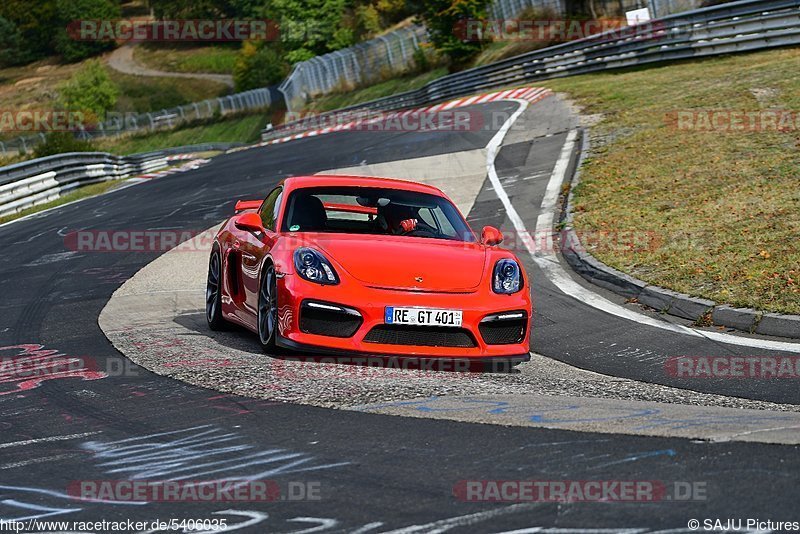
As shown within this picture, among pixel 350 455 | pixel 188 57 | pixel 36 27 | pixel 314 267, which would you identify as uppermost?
pixel 36 27

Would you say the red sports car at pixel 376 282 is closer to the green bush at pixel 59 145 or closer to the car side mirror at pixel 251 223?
the car side mirror at pixel 251 223

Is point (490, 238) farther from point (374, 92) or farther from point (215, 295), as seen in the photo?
point (374, 92)

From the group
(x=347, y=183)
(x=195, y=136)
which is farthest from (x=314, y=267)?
(x=195, y=136)

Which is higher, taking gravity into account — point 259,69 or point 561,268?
point 259,69

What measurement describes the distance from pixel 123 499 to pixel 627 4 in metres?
44.8

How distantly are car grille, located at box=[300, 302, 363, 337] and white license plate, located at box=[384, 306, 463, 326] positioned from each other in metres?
0.21

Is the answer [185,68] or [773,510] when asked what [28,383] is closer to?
[773,510]

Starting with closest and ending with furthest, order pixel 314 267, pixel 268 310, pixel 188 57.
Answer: pixel 314 267
pixel 268 310
pixel 188 57

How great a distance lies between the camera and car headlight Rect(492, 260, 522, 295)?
27.0 ft

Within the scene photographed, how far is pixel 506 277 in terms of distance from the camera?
8.34 metres

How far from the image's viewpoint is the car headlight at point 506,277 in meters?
8.22

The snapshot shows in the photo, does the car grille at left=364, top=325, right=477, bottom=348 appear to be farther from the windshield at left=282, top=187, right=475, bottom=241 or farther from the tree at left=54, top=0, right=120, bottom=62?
the tree at left=54, top=0, right=120, bottom=62

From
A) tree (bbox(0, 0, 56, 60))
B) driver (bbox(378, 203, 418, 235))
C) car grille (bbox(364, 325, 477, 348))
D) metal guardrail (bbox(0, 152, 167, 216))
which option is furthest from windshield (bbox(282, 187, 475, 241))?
tree (bbox(0, 0, 56, 60))

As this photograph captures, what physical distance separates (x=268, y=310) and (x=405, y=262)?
103 centimetres
